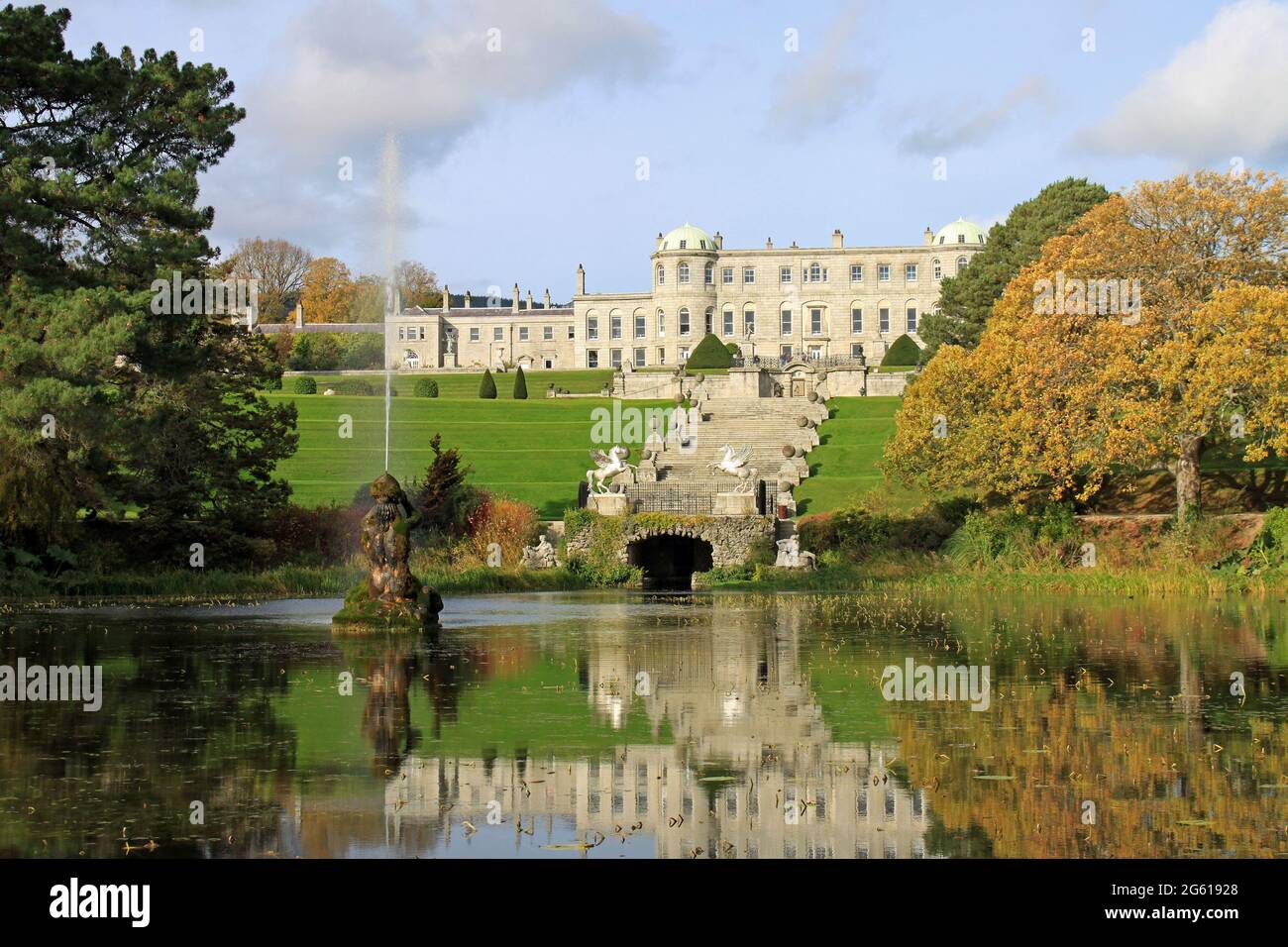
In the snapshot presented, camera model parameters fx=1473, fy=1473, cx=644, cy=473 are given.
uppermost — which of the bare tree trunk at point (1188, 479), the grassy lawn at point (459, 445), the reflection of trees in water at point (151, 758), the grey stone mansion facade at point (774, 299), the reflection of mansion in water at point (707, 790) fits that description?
the grey stone mansion facade at point (774, 299)

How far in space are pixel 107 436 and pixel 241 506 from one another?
7.18m

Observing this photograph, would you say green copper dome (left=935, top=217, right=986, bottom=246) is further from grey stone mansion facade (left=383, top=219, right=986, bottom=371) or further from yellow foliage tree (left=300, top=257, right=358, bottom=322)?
yellow foliage tree (left=300, top=257, right=358, bottom=322)

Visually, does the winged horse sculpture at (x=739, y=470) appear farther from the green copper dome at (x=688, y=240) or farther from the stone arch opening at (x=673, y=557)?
the green copper dome at (x=688, y=240)

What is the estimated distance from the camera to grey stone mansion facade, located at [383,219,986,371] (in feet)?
381

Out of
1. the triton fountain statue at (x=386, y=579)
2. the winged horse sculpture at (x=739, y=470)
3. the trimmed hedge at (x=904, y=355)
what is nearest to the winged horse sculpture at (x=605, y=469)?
the winged horse sculpture at (x=739, y=470)

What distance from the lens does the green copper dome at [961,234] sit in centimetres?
11462

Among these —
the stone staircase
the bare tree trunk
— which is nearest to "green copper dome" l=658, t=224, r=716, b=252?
the stone staircase

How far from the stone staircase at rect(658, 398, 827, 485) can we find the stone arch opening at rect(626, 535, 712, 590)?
2098 mm

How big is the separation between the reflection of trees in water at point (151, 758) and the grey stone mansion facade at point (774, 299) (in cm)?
9814

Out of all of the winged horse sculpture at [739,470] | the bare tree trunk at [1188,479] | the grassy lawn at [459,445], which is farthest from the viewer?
the grassy lawn at [459,445]

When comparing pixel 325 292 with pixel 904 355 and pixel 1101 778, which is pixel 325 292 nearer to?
pixel 904 355

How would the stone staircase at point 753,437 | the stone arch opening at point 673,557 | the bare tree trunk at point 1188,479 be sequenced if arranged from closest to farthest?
the bare tree trunk at point 1188,479
the stone arch opening at point 673,557
the stone staircase at point 753,437
